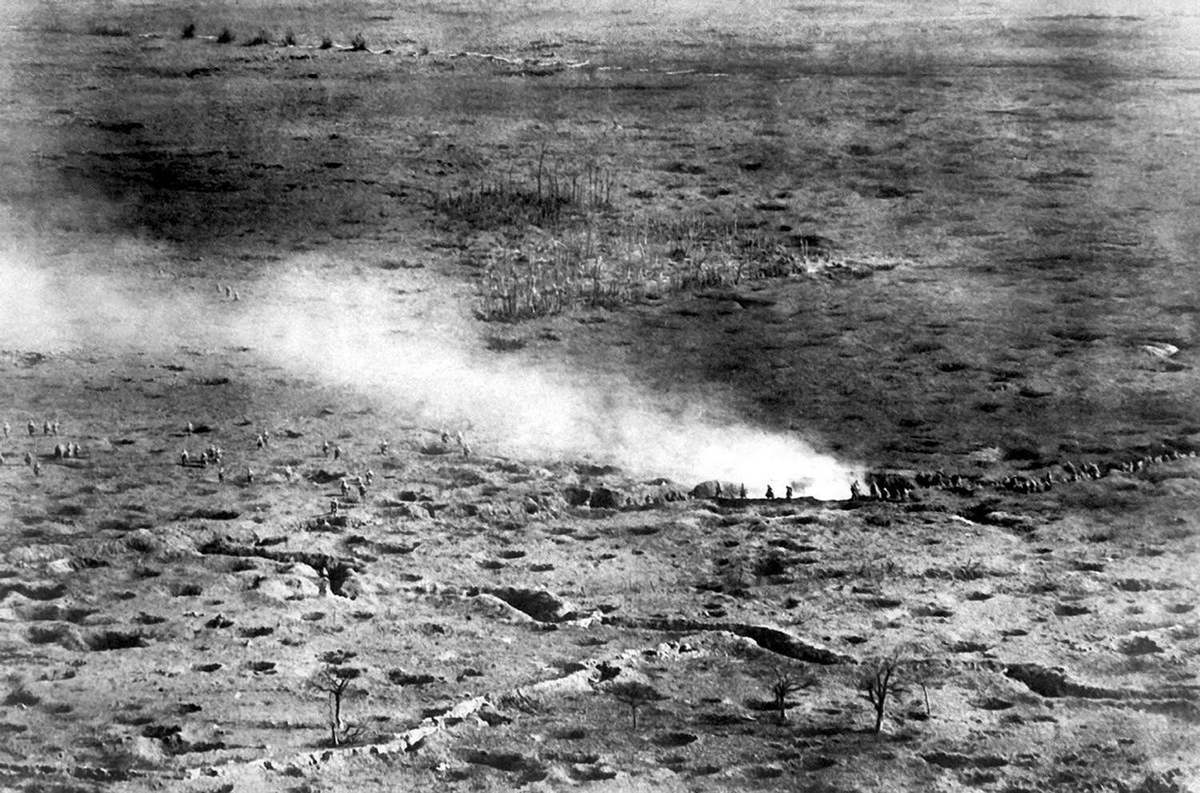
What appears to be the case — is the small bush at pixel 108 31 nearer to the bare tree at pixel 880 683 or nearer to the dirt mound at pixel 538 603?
the dirt mound at pixel 538 603

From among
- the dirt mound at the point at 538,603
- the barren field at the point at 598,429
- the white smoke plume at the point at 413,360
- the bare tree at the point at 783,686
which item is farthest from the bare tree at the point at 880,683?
the white smoke plume at the point at 413,360

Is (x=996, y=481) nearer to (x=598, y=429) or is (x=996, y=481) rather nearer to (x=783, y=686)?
(x=598, y=429)

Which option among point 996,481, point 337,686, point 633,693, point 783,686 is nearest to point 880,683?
point 783,686

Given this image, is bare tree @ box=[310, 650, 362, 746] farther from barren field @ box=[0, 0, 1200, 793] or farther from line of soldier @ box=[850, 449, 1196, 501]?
line of soldier @ box=[850, 449, 1196, 501]

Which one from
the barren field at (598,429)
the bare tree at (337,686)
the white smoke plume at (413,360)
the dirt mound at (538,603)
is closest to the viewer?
the bare tree at (337,686)

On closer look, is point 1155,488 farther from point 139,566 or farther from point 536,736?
point 139,566

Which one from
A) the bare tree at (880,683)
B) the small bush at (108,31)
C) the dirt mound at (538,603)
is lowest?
the dirt mound at (538,603)

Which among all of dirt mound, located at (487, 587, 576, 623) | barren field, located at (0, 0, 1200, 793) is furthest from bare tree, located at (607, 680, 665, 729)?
dirt mound, located at (487, 587, 576, 623)
